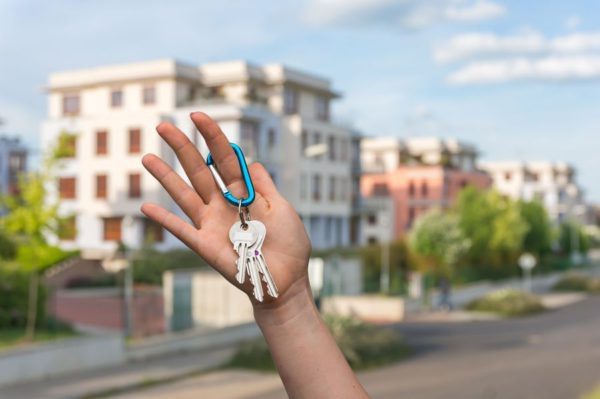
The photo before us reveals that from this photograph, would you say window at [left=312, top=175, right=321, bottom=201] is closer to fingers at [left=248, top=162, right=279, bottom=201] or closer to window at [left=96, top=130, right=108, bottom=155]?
window at [left=96, top=130, right=108, bottom=155]

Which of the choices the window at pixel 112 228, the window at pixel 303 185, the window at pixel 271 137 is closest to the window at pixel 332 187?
the window at pixel 303 185

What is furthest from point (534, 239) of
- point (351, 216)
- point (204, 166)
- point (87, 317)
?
point (204, 166)

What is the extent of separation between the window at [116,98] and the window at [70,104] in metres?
2.62

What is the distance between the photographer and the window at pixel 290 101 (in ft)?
162

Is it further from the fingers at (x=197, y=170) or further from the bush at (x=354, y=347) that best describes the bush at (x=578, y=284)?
the fingers at (x=197, y=170)

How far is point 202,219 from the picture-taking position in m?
3.05

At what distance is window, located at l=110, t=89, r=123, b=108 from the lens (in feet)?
156

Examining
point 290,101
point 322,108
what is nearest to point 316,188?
point 290,101

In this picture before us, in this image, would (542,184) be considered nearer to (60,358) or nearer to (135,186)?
(135,186)

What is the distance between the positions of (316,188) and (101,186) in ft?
41.5

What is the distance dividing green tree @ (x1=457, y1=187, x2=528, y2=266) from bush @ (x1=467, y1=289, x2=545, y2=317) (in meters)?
10.7

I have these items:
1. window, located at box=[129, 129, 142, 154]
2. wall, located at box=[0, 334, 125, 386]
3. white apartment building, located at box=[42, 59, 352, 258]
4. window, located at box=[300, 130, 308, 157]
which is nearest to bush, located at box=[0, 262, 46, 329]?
wall, located at box=[0, 334, 125, 386]

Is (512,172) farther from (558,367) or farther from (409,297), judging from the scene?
(558,367)

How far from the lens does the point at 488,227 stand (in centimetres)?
4678
